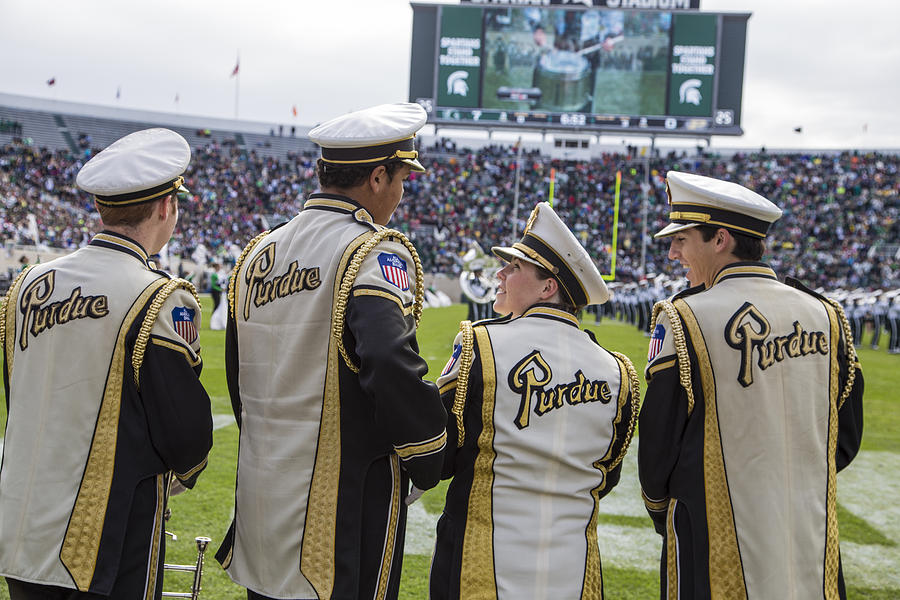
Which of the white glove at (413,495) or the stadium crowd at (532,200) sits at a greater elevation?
the stadium crowd at (532,200)

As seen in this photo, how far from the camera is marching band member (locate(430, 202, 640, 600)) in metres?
2.27

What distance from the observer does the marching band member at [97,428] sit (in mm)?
2205

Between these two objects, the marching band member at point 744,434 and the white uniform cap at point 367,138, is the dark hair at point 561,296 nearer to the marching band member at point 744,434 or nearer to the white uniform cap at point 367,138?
the marching band member at point 744,434

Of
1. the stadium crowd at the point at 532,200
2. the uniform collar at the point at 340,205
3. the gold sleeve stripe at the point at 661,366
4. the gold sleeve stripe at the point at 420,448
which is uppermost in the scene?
the stadium crowd at the point at 532,200

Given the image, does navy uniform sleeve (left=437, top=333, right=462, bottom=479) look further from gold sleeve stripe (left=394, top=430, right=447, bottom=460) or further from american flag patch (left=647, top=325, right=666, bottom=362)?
american flag patch (left=647, top=325, right=666, bottom=362)

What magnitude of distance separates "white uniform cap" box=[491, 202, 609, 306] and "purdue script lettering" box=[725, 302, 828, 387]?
0.43 m

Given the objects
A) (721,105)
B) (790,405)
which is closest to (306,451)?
(790,405)

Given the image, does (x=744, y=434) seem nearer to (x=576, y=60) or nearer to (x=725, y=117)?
(x=576, y=60)

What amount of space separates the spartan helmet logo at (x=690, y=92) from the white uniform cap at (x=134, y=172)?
3556 cm

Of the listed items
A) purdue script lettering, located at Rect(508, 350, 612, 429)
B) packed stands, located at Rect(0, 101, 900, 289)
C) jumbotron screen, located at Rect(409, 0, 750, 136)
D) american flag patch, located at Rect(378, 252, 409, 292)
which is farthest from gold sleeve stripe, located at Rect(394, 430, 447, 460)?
packed stands, located at Rect(0, 101, 900, 289)

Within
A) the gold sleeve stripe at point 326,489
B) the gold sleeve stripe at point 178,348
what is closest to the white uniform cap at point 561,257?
the gold sleeve stripe at point 326,489

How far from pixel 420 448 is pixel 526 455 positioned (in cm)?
35

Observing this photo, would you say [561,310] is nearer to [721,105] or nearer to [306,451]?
[306,451]

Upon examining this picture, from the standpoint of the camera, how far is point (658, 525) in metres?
2.66
